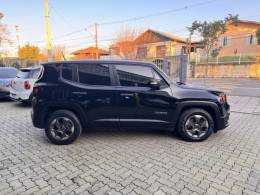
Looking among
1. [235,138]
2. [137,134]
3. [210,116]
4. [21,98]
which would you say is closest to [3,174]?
[137,134]

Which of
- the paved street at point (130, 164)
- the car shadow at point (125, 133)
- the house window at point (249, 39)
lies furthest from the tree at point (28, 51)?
the car shadow at point (125, 133)

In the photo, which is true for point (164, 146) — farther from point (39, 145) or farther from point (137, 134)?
point (39, 145)

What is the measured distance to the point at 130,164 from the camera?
357 cm

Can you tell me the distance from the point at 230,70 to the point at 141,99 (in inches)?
928

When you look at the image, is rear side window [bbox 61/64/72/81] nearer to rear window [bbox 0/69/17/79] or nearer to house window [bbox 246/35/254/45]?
rear window [bbox 0/69/17/79]

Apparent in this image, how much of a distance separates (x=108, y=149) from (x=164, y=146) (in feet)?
3.67

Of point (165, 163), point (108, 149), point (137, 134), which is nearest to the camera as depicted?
point (165, 163)

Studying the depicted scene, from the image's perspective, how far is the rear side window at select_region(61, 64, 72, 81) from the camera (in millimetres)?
4398

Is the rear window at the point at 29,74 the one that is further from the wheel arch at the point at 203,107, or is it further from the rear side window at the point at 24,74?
the wheel arch at the point at 203,107

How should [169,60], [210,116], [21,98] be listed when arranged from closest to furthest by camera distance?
[210,116] → [21,98] → [169,60]

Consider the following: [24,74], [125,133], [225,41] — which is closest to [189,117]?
[125,133]

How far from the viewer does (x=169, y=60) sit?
1043cm

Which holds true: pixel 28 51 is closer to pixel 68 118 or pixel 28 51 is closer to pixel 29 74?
pixel 29 74

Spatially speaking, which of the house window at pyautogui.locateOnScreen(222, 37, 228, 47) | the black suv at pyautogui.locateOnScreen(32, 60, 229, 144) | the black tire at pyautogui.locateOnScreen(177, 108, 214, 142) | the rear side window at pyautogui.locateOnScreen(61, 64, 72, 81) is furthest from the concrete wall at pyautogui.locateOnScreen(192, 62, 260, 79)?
the rear side window at pyautogui.locateOnScreen(61, 64, 72, 81)
